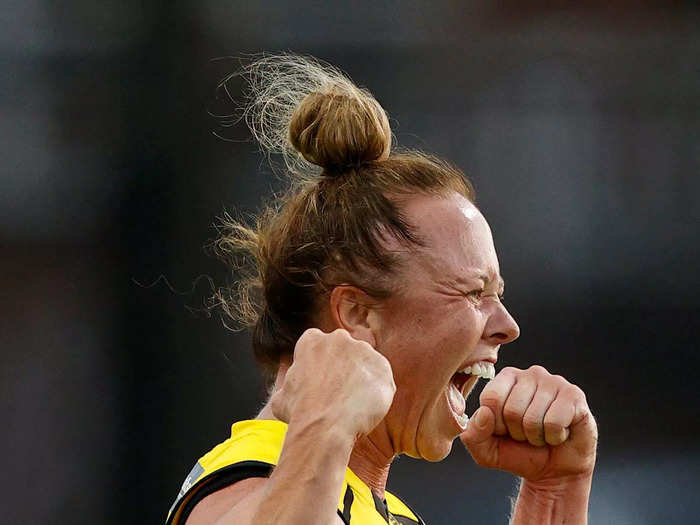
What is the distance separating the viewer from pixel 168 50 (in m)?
2.53

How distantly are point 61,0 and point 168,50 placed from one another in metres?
0.27

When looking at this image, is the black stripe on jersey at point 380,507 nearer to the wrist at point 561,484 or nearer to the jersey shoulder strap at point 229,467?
the jersey shoulder strap at point 229,467

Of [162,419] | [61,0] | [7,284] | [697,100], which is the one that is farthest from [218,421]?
[697,100]

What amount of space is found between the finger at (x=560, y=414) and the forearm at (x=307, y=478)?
0.51m

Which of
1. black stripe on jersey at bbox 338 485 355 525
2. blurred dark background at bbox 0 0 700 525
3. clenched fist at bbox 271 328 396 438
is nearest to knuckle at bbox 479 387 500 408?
black stripe on jersey at bbox 338 485 355 525

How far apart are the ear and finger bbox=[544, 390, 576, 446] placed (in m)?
0.29

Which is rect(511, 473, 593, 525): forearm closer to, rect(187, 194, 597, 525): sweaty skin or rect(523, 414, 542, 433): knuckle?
rect(187, 194, 597, 525): sweaty skin

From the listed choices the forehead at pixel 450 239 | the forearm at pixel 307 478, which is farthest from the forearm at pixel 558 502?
the forearm at pixel 307 478

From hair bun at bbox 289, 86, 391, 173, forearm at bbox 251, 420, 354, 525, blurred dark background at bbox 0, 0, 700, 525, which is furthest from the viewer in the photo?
blurred dark background at bbox 0, 0, 700, 525

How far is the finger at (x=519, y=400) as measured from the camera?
1.56m

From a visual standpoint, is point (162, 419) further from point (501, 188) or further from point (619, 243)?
point (619, 243)

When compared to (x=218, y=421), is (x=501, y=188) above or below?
above

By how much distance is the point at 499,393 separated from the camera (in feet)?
5.20

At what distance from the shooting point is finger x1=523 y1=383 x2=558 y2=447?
156 centimetres
